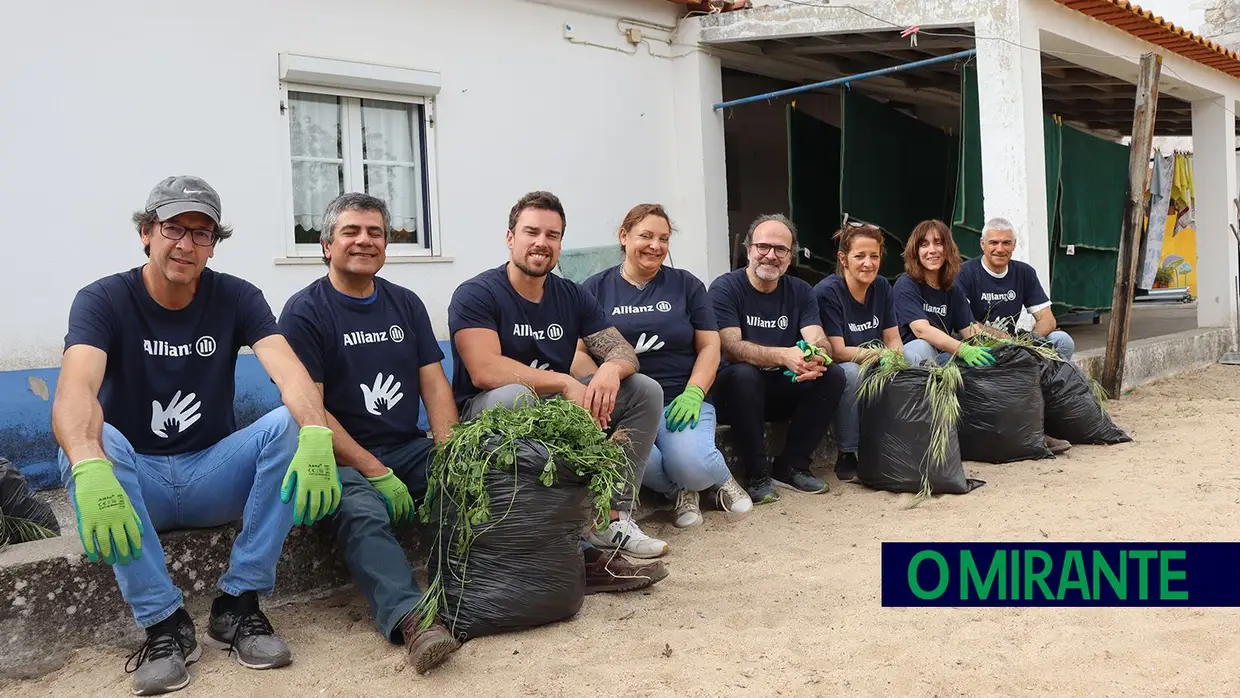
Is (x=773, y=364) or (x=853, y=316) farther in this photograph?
(x=853, y=316)

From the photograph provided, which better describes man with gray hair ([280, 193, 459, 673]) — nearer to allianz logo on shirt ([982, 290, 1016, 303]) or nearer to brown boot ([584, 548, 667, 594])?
brown boot ([584, 548, 667, 594])

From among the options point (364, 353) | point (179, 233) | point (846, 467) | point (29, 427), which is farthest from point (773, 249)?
point (29, 427)

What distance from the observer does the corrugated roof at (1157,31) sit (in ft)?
24.7

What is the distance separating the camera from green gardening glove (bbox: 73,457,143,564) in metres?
2.56

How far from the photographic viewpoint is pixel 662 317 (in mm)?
4473

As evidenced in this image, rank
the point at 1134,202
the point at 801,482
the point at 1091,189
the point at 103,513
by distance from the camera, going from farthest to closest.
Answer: the point at 1091,189
the point at 1134,202
the point at 801,482
the point at 103,513

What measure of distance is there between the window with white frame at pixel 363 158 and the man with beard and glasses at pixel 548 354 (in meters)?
2.70

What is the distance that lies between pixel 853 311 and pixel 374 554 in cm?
315

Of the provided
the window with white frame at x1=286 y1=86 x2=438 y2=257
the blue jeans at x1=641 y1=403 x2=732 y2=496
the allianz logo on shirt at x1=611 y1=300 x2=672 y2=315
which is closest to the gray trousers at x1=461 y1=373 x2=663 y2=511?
the blue jeans at x1=641 y1=403 x2=732 y2=496

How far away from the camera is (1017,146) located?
678cm

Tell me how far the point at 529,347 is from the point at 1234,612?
244 cm

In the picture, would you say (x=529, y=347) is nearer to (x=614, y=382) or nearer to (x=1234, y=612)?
(x=614, y=382)

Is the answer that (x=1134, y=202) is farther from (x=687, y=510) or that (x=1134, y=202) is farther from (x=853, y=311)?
(x=687, y=510)

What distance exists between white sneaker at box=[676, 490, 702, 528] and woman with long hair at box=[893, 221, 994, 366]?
69.3 inches
